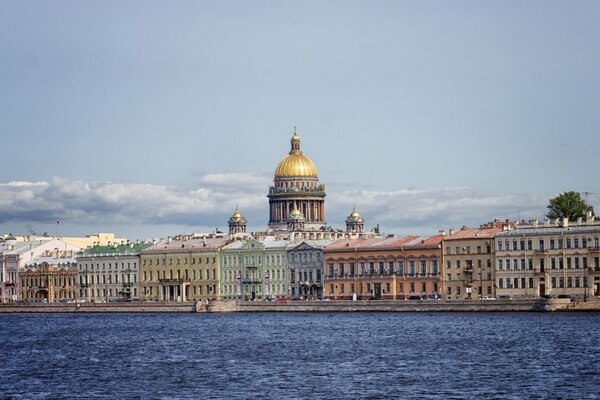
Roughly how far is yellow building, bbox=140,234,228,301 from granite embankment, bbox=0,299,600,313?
29.8ft

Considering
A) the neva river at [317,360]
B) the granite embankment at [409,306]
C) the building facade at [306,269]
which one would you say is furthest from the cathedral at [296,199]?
the neva river at [317,360]

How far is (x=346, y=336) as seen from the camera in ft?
238

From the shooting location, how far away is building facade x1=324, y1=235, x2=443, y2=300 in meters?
110

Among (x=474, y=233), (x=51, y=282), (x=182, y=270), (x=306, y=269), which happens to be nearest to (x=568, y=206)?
(x=474, y=233)

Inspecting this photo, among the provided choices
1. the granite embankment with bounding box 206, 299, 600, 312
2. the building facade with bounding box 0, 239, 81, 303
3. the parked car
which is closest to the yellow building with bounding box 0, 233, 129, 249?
the building facade with bounding box 0, 239, 81, 303

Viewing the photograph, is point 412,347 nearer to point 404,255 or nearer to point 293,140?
point 404,255

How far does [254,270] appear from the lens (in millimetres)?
127750

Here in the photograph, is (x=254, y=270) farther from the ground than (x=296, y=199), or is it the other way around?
(x=296, y=199)

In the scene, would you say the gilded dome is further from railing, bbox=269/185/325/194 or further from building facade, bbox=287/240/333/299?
building facade, bbox=287/240/333/299

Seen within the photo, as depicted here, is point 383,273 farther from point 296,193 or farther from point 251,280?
point 296,193

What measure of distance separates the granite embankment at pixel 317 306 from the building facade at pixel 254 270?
31.7 ft

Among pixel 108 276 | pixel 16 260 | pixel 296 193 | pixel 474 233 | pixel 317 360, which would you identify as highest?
pixel 296 193

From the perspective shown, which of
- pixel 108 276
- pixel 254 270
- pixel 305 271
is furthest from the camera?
pixel 108 276

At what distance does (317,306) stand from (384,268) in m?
7.65
